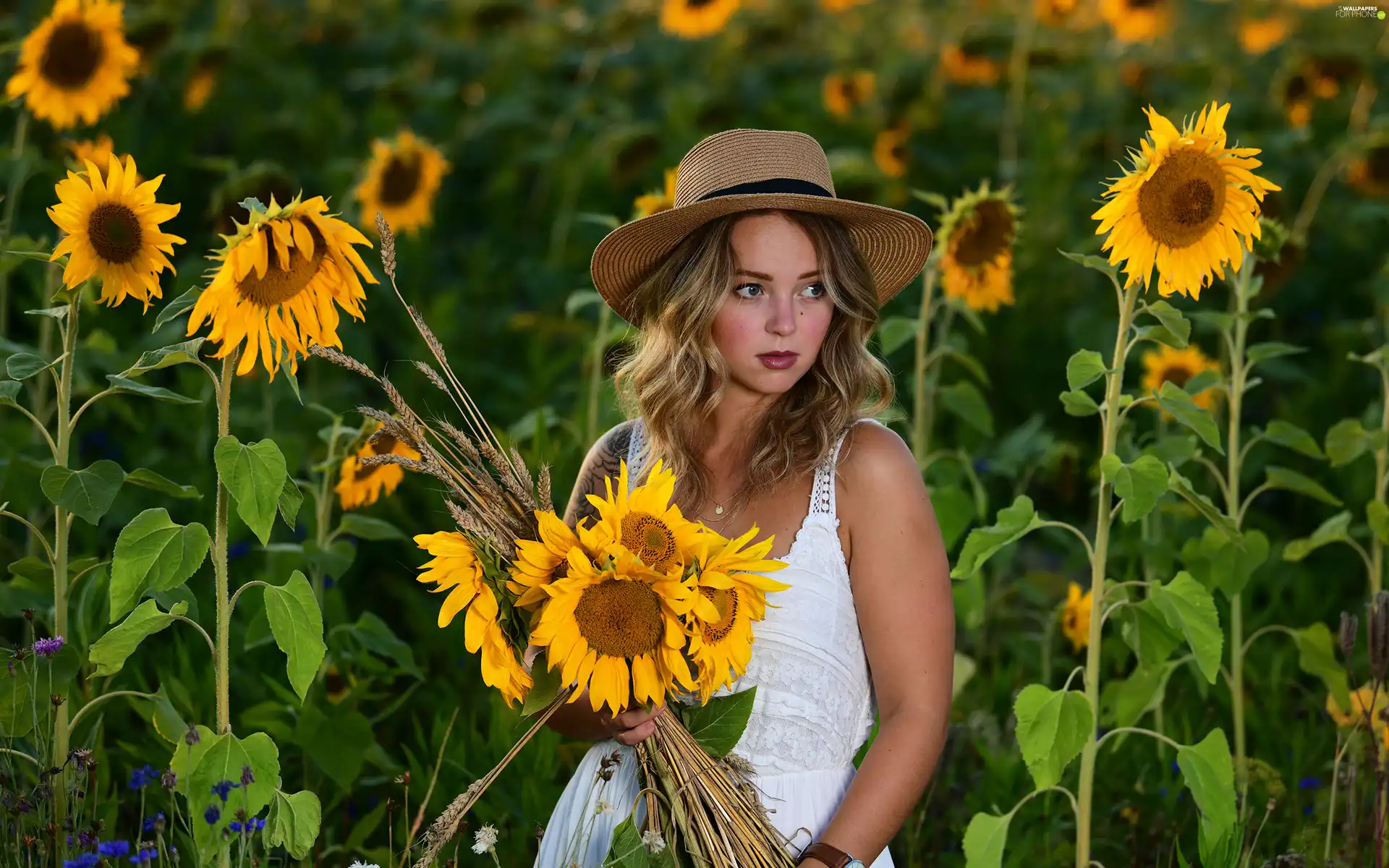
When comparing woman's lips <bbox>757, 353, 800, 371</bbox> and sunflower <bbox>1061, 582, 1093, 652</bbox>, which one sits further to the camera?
sunflower <bbox>1061, 582, 1093, 652</bbox>

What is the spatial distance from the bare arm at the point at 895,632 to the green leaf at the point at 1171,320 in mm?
561

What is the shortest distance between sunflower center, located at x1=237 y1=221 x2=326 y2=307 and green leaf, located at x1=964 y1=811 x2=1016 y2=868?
50.6 inches

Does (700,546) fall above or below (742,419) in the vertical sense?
below

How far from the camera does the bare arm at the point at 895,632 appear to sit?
7.39 ft

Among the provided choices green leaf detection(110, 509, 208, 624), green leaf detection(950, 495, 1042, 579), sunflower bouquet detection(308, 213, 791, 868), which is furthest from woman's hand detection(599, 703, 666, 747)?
green leaf detection(950, 495, 1042, 579)

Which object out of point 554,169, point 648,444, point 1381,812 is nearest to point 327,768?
point 648,444

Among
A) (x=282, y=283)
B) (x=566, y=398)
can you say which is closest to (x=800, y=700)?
(x=282, y=283)

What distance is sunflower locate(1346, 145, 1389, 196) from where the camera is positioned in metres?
5.39

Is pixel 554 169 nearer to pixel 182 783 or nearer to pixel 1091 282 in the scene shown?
pixel 1091 282

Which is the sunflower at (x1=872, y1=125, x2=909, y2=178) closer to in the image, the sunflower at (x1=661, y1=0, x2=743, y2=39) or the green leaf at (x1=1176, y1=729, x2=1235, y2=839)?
the sunflower at (x1=661, y1=0, x2=743, y2=39)

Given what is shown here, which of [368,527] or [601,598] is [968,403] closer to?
[368,527]

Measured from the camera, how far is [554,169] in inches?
250

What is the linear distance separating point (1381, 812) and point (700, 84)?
5054 mm

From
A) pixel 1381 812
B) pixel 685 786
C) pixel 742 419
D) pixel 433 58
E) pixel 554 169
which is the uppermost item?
pixel 433 58
